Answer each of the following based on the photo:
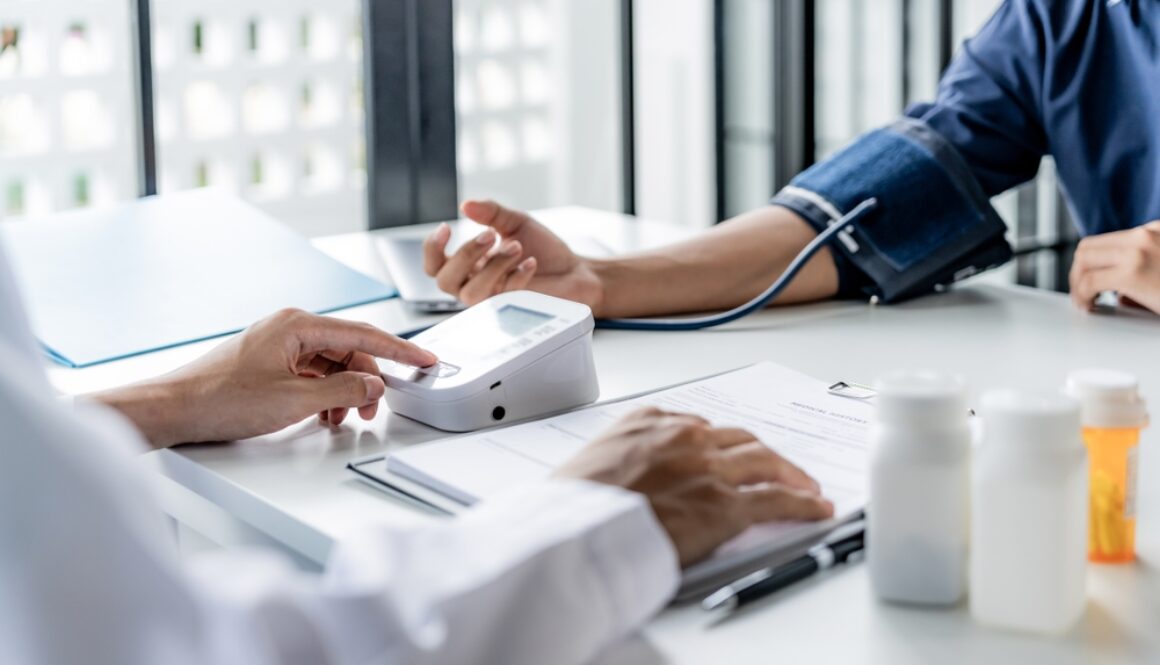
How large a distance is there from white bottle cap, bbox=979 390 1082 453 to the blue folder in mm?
828

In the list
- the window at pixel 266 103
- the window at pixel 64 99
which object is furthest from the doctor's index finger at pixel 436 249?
the window at pixel 266 103

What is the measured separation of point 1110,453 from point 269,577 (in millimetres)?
455

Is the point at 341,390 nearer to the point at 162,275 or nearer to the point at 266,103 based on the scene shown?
the point at 162,275

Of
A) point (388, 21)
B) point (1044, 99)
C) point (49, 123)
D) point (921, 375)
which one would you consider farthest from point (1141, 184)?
point (49, 123)

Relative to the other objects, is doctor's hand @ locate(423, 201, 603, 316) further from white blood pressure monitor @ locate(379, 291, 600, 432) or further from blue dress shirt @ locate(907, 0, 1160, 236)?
blue dress shirt @ locate(907, 0, 1160, 236)

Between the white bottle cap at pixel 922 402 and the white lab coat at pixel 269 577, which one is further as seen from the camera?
the white bottle cap at pixel 922 402

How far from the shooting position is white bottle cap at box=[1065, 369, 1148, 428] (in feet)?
2.34

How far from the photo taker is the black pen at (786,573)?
28.1 inches

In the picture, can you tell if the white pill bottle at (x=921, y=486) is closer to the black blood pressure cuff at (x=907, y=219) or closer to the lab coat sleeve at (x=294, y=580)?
the lab coat sleeve at (x=294, y=580)

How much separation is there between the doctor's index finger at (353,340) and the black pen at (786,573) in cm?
38

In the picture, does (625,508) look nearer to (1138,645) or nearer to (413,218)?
(1138,645)

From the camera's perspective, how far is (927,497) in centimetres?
68

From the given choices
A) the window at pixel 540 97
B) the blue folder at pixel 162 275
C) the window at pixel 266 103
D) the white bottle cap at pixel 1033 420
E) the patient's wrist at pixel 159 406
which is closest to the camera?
the white bottle cap at pixel 1033 420

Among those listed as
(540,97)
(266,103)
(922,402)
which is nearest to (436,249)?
(922,402)
